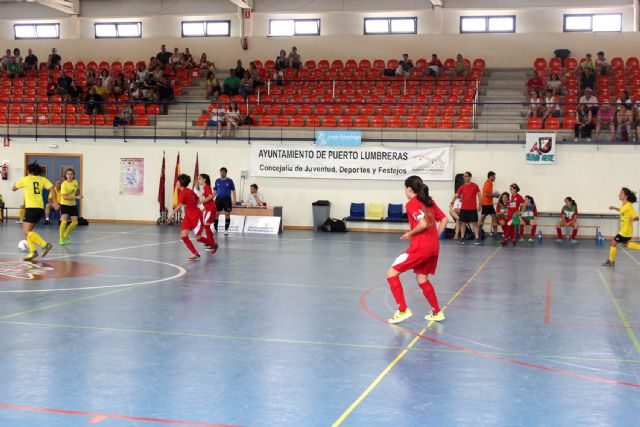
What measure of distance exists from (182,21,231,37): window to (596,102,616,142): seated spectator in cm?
1717

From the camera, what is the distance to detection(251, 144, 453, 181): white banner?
26.2 meters

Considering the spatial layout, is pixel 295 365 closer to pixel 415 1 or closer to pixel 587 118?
pixel 587 118

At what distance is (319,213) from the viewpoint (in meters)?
26.5

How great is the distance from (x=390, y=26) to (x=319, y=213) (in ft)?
36.8

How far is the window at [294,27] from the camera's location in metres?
34.0

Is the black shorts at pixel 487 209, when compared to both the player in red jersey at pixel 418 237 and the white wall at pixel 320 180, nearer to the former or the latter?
the white wall at pixel 320 180

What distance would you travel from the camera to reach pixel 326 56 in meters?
33.5

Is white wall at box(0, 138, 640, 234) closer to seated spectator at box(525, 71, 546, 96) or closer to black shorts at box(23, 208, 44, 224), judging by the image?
seated spectator at box(525, 71, 546, 96)

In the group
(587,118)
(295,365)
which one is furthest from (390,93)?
(295,365)

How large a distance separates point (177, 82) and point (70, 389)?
90.6 feet

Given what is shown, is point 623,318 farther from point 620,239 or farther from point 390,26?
point 390,26

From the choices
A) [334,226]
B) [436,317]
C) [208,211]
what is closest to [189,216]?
[208,211]

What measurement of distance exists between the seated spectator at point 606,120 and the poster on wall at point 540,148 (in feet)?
5.15

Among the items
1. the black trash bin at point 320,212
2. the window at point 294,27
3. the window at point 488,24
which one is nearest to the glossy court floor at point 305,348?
the black trash bin at point 320,212
